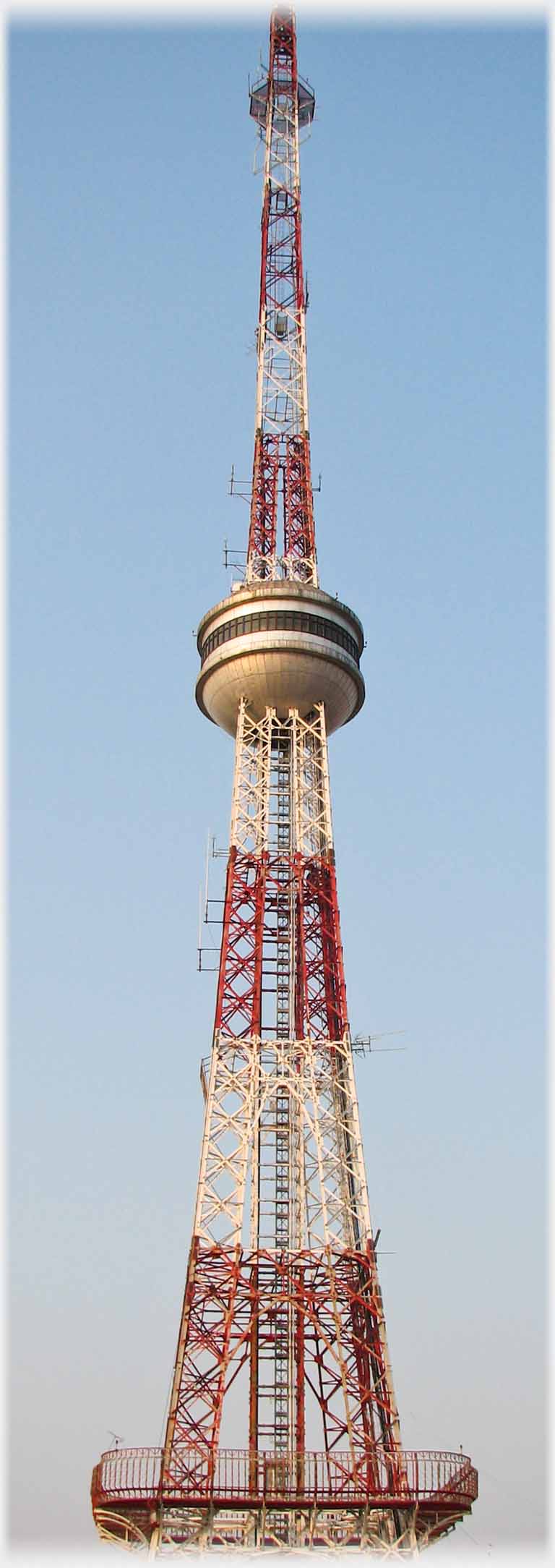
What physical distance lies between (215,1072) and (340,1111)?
17.4ft

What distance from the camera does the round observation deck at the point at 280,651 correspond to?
69.1 metres

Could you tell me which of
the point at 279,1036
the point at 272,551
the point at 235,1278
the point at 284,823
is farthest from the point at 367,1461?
the point at 272,551

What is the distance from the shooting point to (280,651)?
68812 millimetres

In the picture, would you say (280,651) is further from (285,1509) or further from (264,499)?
(285,1509)

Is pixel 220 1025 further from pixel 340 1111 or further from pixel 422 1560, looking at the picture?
pixel 422 1560

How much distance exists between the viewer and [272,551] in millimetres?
74688

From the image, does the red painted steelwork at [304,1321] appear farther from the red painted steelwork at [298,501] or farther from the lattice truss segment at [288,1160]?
the red painted steelwork at [298,501]

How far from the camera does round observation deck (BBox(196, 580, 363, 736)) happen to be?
2721 inches

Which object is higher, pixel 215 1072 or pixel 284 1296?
pixel 215 1072

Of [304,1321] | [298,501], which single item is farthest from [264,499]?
[304,1321]

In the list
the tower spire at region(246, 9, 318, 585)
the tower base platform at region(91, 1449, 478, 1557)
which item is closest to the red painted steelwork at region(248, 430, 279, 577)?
the tower spire at region(246, 9, 318, 585)

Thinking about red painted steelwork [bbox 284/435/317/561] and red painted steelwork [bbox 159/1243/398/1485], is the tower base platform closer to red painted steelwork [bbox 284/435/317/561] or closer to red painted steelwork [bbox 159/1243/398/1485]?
red painted steelwork [bbox 159/1243/398/1485]

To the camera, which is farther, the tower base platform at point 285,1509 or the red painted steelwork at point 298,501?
the red painted steelwork at point 298,501

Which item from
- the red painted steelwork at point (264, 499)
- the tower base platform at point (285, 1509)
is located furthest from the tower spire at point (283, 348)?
the tower base platform at point (285, 1509)
